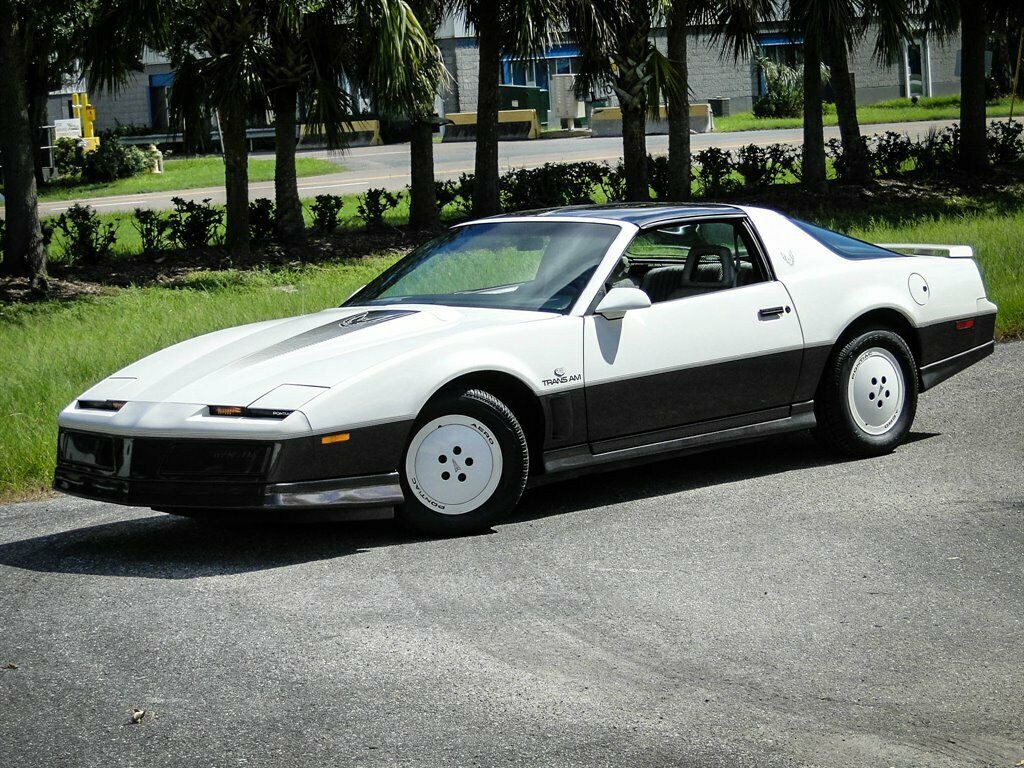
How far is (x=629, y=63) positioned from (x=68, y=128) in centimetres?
2680

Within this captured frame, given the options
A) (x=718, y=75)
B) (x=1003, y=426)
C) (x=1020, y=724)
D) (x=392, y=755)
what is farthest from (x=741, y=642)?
(x=718, y=75)

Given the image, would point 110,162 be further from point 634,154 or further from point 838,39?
point 838,39

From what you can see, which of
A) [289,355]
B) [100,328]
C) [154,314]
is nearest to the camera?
[289,355]

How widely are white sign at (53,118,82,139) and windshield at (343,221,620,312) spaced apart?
117 ft

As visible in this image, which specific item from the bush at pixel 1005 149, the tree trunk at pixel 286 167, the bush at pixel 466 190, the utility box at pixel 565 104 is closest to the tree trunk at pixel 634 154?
the bush at pixel 466 190

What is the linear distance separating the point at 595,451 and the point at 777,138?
32.5m

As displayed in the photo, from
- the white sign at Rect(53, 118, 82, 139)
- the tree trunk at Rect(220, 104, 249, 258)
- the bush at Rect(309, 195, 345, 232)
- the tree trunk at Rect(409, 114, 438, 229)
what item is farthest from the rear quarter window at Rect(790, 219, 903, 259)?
the white sign at Rect(53, 118, 82, 139)

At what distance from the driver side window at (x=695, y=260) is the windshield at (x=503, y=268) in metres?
0.38

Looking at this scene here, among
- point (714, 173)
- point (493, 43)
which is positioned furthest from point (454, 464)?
point (714, 173)

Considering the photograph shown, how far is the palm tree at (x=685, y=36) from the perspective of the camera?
67.6 ft

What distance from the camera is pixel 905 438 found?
7.95 metres

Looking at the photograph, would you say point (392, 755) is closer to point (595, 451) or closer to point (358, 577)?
point (358, 577)

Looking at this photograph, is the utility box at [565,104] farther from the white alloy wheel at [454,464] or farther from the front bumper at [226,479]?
the front bumper at [226,479]

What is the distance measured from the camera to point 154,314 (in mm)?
13758
